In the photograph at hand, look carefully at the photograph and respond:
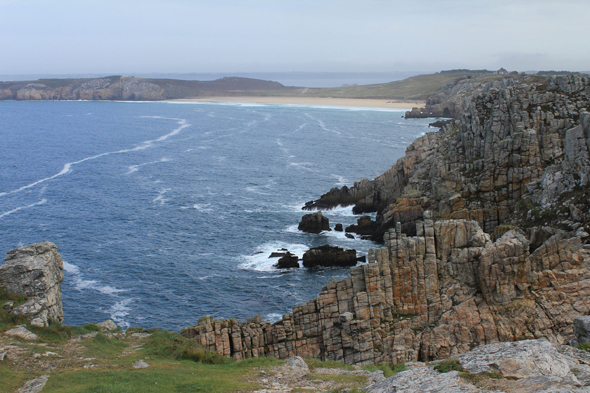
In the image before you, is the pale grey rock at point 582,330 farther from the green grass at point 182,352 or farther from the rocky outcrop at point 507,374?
the green grass at point 182,352

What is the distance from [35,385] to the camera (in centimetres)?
2491

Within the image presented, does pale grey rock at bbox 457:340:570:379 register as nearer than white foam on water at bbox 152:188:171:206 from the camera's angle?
Yes

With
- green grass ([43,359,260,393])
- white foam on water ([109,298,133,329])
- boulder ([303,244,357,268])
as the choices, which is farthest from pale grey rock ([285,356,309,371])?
boulder ([303,244,357,268])

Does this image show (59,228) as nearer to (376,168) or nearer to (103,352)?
(103,352)

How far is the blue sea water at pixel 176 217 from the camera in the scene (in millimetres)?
59125

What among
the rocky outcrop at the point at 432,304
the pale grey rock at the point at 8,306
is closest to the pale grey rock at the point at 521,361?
the rocky outcrop at the point at 432,304

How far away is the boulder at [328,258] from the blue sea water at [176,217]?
7.28 feet

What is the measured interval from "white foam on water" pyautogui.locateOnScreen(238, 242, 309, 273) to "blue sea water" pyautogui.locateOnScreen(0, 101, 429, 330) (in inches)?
8.5

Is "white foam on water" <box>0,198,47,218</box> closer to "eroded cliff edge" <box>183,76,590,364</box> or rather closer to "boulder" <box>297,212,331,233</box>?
"boulder" <box>297,212,331,233</box>

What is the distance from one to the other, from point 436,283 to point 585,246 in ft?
40.2

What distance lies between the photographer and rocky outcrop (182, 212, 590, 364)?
118 feet

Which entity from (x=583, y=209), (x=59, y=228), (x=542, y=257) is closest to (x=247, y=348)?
(x=542, y=257)

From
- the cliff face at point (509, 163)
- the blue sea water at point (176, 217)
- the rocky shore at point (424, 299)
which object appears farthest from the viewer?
the blue sea water at point (176, 217)

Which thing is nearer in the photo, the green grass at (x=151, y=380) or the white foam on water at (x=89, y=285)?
the green grass at (x=151, y=380)
